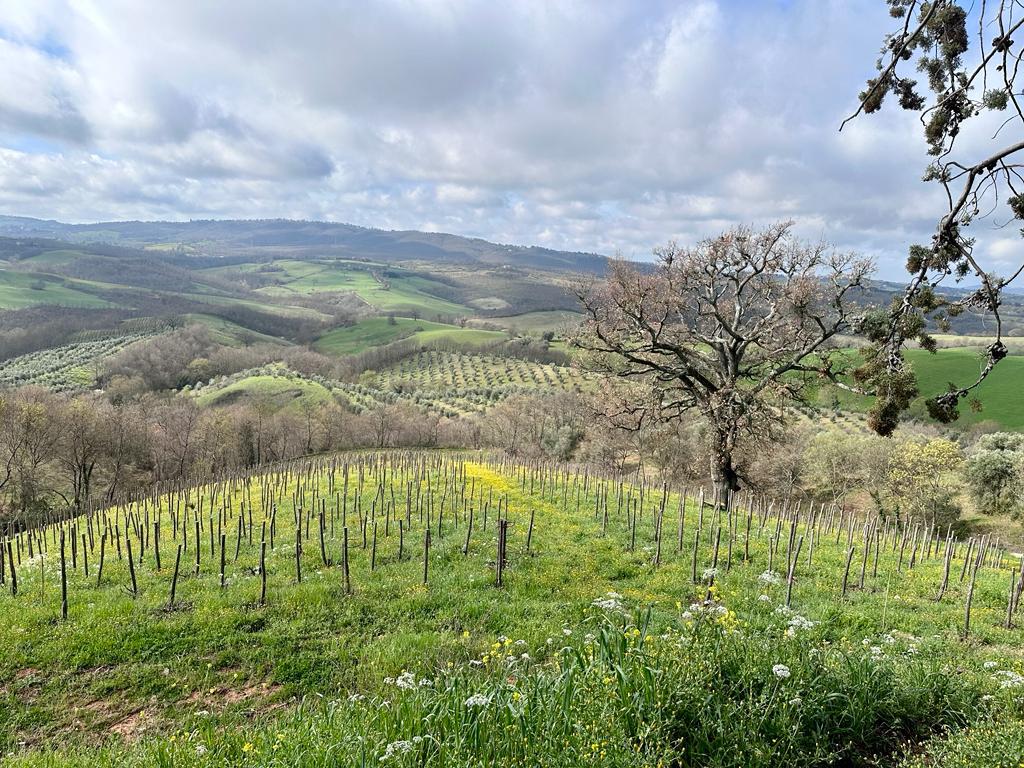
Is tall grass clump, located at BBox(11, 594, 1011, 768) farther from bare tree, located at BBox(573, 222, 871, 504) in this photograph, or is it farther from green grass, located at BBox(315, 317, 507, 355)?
green grass, located at BBox(315, 317, 507, 355)

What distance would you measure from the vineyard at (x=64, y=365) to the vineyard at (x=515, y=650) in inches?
4585

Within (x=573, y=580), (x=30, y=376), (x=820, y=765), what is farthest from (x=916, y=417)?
(x=30, y=376)

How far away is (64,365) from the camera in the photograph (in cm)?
12781

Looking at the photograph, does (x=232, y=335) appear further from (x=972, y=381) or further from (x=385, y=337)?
(x=972, y=381)

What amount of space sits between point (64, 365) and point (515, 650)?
163 m

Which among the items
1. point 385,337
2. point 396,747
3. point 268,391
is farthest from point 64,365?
point 396,747

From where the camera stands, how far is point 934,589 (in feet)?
37.9

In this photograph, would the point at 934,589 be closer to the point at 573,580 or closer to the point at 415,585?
the point at 573,580

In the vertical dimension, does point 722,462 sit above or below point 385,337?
above

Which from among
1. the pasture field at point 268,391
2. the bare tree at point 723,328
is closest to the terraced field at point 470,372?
the pasture field at point 268,391

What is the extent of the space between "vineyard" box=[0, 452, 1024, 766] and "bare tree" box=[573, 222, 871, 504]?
4775 millimetres

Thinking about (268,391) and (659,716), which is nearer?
(659,716)

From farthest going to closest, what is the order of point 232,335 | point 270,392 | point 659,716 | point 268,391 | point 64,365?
point 232,335 → point 64,365 → point 268,391 → point 270,392 → point 659,716

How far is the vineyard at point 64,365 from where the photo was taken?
109m
